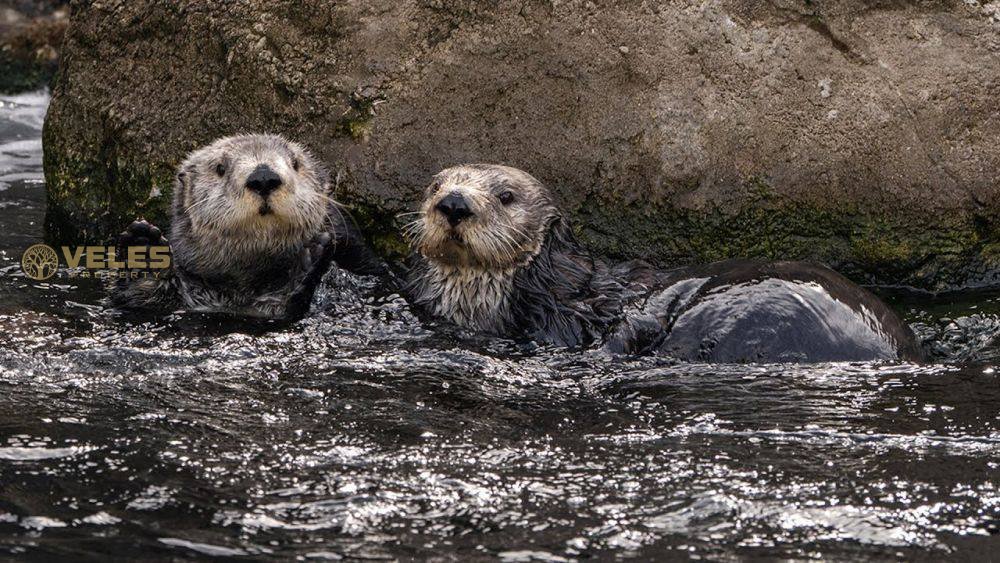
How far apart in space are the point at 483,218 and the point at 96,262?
2.50m

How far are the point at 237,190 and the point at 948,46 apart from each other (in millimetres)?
3648

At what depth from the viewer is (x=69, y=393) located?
479cm

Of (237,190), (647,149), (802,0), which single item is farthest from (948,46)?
(237,190)

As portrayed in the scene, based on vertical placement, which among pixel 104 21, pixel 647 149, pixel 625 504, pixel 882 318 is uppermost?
pixel 104 21

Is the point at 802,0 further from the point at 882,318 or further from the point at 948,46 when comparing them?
the point at 882,318

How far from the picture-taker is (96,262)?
7133mm

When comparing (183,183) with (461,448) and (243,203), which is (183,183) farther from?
(461,448)

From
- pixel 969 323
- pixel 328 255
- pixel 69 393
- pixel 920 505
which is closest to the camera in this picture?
pixel 920 505

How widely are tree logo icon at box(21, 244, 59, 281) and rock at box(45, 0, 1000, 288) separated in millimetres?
1247

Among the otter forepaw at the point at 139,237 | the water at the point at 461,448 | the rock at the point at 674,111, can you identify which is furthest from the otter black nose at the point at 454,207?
the otter forepaw at the point at 139,237

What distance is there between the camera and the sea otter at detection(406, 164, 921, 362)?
17.8 ft

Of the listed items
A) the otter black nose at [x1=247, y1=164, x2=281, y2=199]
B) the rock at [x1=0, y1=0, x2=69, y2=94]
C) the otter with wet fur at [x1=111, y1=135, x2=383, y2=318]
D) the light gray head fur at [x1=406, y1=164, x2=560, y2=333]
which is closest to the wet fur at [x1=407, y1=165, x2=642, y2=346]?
the light gray head fur at [x1=406, y1=164, x2=560, y2=333]

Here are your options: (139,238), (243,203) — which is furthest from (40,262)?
(243,203)

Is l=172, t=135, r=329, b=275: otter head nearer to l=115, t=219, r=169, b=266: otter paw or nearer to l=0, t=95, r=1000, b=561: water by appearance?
l=115, t=219, r=169, b=266: otter paw
